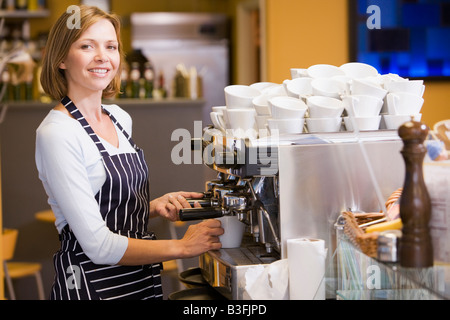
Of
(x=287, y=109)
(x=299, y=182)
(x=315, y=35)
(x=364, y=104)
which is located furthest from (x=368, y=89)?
(x=315, y=35)

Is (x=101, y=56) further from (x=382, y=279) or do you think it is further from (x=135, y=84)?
(x=135, y=84)

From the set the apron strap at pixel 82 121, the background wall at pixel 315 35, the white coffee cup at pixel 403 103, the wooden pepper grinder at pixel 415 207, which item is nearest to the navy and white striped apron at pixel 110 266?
the apron strap at pixel 82 121

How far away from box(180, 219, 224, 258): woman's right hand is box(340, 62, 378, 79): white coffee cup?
529mm

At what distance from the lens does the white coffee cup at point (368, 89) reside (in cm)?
146

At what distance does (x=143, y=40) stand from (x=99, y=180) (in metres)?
5.21

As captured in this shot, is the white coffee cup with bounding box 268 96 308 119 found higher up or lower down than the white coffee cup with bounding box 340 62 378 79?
lower down

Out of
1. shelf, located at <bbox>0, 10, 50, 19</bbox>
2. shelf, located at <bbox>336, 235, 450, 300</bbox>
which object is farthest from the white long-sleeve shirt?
shelf, located at <bbox>0, 10, 50, 19</bbox>

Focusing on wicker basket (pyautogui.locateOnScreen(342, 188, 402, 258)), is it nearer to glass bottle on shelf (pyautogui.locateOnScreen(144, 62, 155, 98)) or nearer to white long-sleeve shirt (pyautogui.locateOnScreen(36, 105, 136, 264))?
white long-sleeve shirt (pyautogui.locateOnScreen(36, 105, 136, 264))

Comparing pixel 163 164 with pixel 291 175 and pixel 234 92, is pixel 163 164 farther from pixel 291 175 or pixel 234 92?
pixel 291 175

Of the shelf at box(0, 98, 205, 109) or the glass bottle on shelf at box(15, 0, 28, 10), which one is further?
the glass bottle on shelf at box(15, 0, 28, 10)

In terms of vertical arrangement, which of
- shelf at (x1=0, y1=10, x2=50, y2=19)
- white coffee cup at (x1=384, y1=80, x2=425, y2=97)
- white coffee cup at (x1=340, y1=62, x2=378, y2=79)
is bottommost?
white coffee cup at (x1=384, y1=80, x2=425, y2=97)

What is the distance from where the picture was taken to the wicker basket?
3.47 ft

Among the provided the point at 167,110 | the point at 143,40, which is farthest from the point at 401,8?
the point at 143,40

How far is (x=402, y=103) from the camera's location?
4.77 ft
